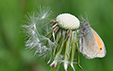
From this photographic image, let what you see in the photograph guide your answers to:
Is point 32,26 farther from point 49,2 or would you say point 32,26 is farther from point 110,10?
point 110,10

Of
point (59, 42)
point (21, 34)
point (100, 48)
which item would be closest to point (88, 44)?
point (100, 48)

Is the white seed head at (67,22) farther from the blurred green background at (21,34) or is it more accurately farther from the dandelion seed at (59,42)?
the blurred green background at (21,34)

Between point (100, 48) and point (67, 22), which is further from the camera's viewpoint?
point (100, 48)

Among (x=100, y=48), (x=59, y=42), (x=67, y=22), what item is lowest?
(x=100, y=48)

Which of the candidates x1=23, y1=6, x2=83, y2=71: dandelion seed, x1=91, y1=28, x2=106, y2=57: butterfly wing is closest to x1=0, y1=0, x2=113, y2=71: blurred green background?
x1=91, y1=28, x2=106, y2=57: butterfly wing

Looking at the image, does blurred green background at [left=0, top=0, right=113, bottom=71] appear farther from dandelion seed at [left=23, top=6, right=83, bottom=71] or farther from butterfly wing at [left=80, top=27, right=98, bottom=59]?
dandelion seed at [left=23, top=6, right=83, bottom=71]

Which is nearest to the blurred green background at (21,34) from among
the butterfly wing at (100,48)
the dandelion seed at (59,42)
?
the butterfly wing at (100,48)

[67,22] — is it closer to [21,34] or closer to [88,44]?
[88,44]

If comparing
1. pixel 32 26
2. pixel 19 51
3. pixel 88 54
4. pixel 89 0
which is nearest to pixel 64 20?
pixel 32 26

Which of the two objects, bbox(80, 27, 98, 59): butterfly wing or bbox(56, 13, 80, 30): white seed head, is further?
bbox(80, 27, 98, 59): butterfly wing
